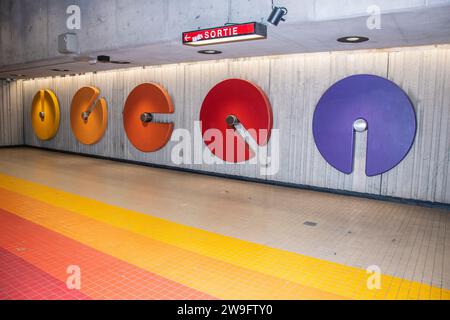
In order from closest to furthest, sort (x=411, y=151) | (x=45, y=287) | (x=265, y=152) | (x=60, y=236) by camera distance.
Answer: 1. (x=45, y=287)
2. (x=60, y=236)
3. (x=411, y=151)
4. (x=265, y=152)

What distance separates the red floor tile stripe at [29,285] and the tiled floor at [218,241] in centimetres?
3

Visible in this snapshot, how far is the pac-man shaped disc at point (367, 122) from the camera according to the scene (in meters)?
7.42

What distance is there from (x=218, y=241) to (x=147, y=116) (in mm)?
6671

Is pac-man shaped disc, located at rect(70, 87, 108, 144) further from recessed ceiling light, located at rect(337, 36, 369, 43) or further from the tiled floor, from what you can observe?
recessed ceiling light, located at rect(337, 36, 369, 43)

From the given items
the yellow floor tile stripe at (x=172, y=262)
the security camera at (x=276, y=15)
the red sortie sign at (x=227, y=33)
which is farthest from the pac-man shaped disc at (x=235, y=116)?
the yellow floor tile stripe at (x=172, y=262)

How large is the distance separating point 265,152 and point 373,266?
197 inches

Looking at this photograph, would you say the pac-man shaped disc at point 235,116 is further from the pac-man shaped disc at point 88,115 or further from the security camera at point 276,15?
the pac-man shaped disc at point 88,115

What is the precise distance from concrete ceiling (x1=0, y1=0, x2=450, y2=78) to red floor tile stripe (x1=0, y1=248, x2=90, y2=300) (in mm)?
4647

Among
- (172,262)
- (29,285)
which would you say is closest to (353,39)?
(172,262)

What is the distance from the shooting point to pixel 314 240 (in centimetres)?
545

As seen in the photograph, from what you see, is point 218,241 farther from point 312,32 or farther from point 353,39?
point 353,39

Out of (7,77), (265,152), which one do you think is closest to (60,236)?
(265,152)
